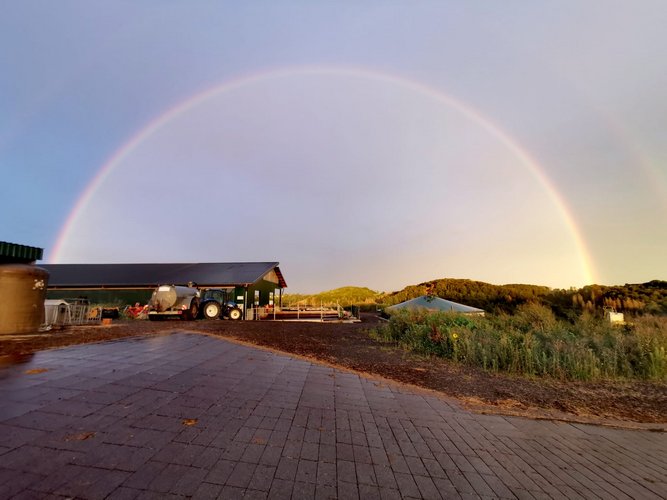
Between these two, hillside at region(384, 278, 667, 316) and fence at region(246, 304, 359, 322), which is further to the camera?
fence at region(246, 304, 359, 322)

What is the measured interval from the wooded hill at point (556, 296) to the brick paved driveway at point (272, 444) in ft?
48.9

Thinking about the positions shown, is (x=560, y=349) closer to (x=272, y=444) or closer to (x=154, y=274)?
(x=272, y=444)

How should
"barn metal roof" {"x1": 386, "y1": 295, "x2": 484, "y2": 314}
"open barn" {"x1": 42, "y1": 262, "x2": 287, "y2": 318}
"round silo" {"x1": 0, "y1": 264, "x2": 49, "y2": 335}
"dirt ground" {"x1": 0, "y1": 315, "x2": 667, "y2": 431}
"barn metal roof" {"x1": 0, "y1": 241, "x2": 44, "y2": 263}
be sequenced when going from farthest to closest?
"open barn" {"x1": 42, "y1": 262, "x2": 287, "y2": 318}, "barn metal roof" {"x1": 386, "y1": 295, "x2": 484, "y2": 314}, "barn metal roof" {"x1": 0, "y1": 241, "x2": 44, "y2": 263}, "round silo" {"x1": 0, "y1": 264, "x2": 49, "y2": 335}, "dirt ground" {"x1": 0, "y1": 315, "x2": 667, "y2": 431}

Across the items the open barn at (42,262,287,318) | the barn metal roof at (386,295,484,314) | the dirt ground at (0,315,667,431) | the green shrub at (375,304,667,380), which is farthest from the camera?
the open barn at (42,262,287,318)

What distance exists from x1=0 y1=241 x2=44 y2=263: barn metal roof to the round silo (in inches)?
21.8

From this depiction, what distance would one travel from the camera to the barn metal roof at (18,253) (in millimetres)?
10959

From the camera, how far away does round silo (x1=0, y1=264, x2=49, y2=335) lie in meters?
10.5

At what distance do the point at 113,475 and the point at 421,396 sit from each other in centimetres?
500

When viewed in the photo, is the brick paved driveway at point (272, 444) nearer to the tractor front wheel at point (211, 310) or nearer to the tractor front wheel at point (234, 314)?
the tractor front wheel at point (211, 310)

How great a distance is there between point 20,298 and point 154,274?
22716mm

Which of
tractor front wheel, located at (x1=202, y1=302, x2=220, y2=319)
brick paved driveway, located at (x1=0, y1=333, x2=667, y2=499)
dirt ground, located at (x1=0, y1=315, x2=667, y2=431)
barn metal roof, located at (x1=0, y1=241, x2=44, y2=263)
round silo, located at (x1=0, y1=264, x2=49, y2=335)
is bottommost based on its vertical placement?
dirt ground, located at (x1=0, y1=315, x2=667, y2=431)

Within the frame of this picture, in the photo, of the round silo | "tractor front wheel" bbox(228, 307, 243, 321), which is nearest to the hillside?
"tractor front wheel" bbox(228, 307, 243, 321)

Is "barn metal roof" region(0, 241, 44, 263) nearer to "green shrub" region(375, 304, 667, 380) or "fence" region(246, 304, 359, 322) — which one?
"green shrub" region(375, 304, 667, 380)

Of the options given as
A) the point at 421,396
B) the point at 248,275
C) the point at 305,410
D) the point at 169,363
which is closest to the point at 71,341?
the point at 169,363
